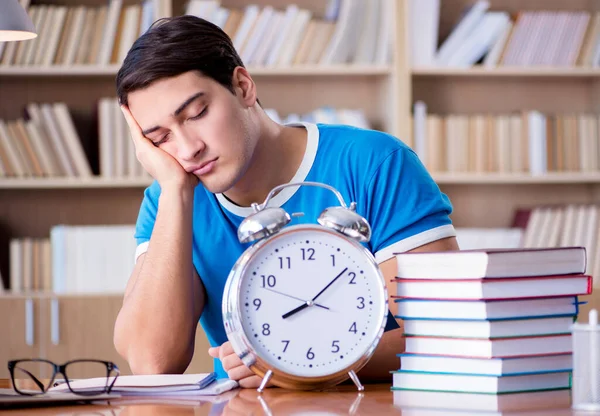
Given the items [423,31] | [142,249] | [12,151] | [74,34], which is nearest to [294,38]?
[423,31]

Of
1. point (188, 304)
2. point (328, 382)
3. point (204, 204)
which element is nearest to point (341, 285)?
point (328, 382)

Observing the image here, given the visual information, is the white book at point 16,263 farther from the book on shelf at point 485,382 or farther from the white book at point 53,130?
the book on shelf at point 485,382

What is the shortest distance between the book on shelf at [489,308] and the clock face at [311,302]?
0.06 metres

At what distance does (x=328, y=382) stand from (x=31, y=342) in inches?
90.0

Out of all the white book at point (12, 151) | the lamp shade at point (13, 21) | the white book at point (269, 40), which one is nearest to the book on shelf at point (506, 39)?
the white book at point (269, 40)

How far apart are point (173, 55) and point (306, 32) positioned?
187 centimetres

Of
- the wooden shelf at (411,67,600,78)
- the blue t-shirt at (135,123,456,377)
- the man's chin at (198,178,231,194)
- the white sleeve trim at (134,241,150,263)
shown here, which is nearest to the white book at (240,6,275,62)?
the wooden shelf at (411,67,600,78)

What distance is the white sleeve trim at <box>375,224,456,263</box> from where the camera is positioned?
1.57 meters

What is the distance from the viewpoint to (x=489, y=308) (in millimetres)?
1095

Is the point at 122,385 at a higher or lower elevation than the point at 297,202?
lower

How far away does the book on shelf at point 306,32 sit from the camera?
131 inches

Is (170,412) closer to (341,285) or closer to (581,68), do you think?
(341,285)

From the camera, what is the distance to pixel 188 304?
5.09ft

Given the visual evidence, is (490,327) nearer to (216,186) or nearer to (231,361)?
(231,361)
